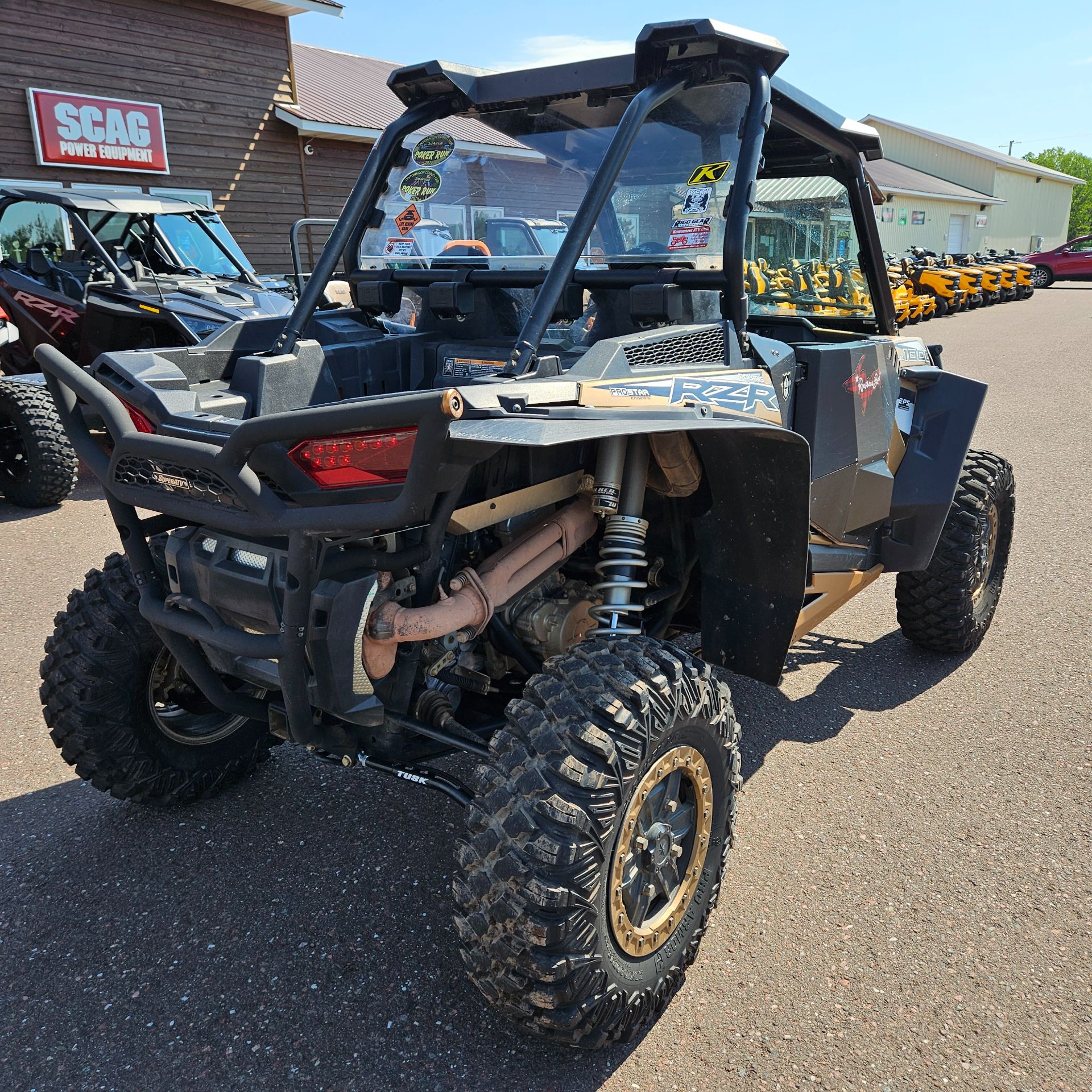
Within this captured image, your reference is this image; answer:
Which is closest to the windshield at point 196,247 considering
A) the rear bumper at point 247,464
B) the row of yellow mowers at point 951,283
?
the rear bumper at point 247,464

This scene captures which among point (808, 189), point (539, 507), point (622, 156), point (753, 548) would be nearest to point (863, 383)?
point (808, 189)

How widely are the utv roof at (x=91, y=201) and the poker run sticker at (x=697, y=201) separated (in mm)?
7322

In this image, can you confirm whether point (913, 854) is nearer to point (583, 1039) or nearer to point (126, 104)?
point (583, 1039)

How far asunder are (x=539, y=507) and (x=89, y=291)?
7.05m

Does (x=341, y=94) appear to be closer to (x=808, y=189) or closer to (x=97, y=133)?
(x=97, y=133)

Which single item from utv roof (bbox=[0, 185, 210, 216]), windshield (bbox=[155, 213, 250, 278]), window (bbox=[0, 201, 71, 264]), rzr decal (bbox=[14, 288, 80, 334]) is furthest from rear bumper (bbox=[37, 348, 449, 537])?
window (bbox=[0, 201, 71, 264])

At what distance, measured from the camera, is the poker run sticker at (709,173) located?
9.36 ft

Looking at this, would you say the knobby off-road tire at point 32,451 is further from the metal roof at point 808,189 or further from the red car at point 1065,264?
the red car at point 1065,264

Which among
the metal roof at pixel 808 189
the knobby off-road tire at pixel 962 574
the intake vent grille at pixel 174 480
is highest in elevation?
the metal roof at pixel 808 189

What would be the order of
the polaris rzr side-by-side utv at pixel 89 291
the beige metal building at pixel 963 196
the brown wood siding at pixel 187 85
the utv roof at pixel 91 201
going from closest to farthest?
1. the polaris rzr side-by-side utv at pixel 89 291
2. the utv roof at pixel 91 201
3. the brown wood siding at pixel 187 85
4. the beige metal building at pixel 963 196

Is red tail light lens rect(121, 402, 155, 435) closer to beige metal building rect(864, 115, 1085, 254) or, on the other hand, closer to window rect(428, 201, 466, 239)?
window rect(428, 201, 466, 239)

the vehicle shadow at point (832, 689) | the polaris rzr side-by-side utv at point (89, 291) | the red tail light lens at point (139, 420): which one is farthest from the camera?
the polaris rzr side-by-side utv at point (89, 291)

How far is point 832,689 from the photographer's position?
4.37 metres

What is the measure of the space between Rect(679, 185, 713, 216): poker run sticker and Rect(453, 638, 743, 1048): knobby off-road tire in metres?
1.33
